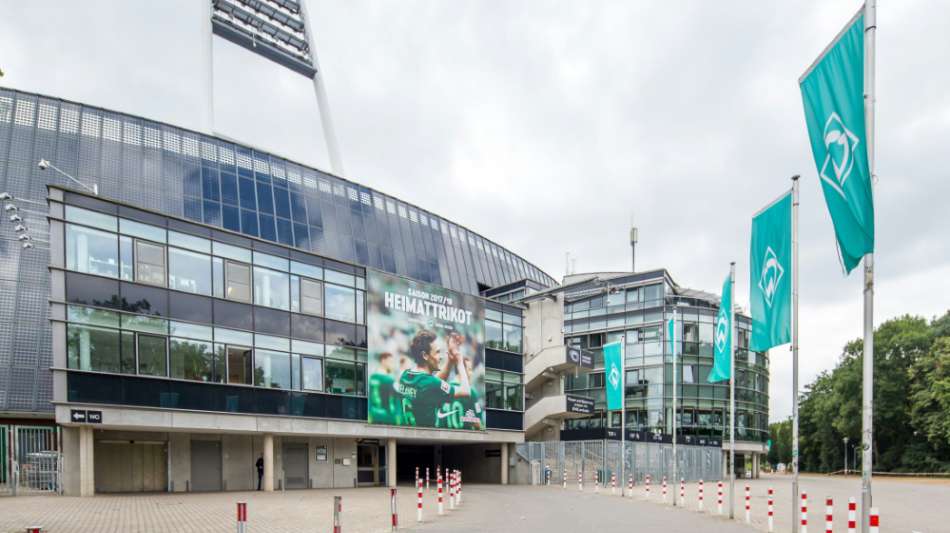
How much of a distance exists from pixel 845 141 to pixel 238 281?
82.8 feet

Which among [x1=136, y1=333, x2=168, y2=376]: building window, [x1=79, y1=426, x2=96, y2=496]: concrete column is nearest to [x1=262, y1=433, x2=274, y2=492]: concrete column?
[x1=136, y1=333, x2=168, y2=376]: building window

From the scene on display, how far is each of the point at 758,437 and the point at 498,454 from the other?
32.2m

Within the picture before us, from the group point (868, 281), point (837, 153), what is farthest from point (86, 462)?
point (837, 153)

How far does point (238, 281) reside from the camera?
102 feet

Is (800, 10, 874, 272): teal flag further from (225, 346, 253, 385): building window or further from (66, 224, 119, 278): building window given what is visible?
(225, 346, 253, 385): building window

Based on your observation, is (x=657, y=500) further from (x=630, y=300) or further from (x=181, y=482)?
(x=630, y=300)

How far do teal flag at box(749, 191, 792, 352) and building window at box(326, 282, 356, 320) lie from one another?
2054cm

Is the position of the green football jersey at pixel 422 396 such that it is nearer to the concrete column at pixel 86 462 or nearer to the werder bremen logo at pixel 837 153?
the concrete column at pixel 86 462

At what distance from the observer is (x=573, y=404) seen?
4944cm

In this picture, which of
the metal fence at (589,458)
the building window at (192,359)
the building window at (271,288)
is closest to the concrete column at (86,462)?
the building window at (192,359)

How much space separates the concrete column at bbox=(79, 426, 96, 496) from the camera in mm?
25703

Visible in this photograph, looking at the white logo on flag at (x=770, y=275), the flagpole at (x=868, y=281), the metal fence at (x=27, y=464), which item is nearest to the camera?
the flagpole at (x=868, y=281)

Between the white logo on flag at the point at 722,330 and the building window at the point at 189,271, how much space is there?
18.7 metres

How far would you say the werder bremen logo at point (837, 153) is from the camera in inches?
408
